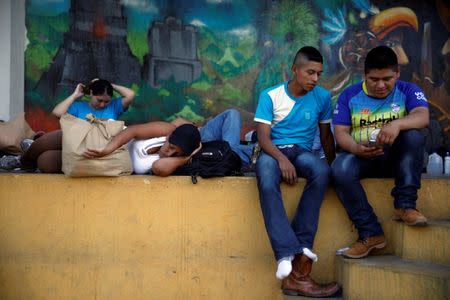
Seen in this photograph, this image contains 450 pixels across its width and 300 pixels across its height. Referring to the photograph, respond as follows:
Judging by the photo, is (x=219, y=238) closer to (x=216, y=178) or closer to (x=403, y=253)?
(x=216, y=178)

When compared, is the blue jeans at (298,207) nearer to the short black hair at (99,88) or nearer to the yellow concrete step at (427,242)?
the yellow concrete step at (427,242)

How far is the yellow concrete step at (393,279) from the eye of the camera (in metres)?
4.30

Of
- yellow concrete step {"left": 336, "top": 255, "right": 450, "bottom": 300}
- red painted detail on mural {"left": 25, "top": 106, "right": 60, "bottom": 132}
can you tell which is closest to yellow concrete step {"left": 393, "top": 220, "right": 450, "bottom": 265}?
yellow concrete step {"left": 336, "top": 255, "right": 450, "bottom": 300}

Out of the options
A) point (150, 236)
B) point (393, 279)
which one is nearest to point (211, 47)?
point (150, 236)

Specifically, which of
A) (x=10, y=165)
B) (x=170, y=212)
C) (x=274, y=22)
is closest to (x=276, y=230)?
(x=170, y=212)

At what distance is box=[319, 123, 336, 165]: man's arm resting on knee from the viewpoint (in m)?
5.25

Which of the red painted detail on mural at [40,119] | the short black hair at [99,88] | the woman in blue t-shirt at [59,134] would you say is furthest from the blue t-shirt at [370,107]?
the red painted detail on mural at [40,119]

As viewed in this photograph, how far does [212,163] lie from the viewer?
5.13 m

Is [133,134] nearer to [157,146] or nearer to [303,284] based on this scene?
[157,146]

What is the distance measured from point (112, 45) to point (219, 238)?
375cm

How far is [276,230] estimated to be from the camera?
180 inches

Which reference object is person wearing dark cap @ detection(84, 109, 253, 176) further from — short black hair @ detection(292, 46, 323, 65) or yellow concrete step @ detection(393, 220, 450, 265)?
yellow concrete step @ detection(393, 220, 450, 265)

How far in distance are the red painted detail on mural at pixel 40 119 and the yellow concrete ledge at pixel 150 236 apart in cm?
273

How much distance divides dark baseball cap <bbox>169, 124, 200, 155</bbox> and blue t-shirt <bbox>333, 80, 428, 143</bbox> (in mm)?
1066
